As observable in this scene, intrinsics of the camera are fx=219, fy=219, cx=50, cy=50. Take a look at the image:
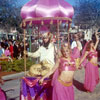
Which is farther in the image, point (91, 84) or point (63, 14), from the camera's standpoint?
point (91, 84)

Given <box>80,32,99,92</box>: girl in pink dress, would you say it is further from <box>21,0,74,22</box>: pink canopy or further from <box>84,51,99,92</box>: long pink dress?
<box>21,0,74,22</box>: pink canopy

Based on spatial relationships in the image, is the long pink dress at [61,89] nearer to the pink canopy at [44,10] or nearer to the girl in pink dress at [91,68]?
the pink canopy at [44,10]

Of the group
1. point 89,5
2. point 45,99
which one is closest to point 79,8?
point 89,5

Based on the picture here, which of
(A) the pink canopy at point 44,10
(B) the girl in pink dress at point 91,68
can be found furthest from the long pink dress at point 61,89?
(B) the girl in pink dress at point 91,68

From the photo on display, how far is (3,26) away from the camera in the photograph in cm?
4141

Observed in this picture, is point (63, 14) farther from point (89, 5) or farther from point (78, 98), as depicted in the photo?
point (89, 5)

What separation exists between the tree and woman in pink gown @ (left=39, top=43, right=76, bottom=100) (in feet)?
123

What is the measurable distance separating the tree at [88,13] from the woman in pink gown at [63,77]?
37460 mm

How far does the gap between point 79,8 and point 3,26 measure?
591 inches

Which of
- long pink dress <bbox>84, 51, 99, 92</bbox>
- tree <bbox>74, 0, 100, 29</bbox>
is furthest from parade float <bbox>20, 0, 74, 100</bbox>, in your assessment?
tree <bbox>74, 0, 100, 29</bbox>

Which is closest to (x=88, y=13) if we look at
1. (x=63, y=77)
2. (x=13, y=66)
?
(x=13, y=66)

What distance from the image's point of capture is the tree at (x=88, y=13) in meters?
41.0

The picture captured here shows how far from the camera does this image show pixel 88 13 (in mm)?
41188

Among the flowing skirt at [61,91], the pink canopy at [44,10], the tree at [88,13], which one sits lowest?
the flowing skirt at [61,91]
